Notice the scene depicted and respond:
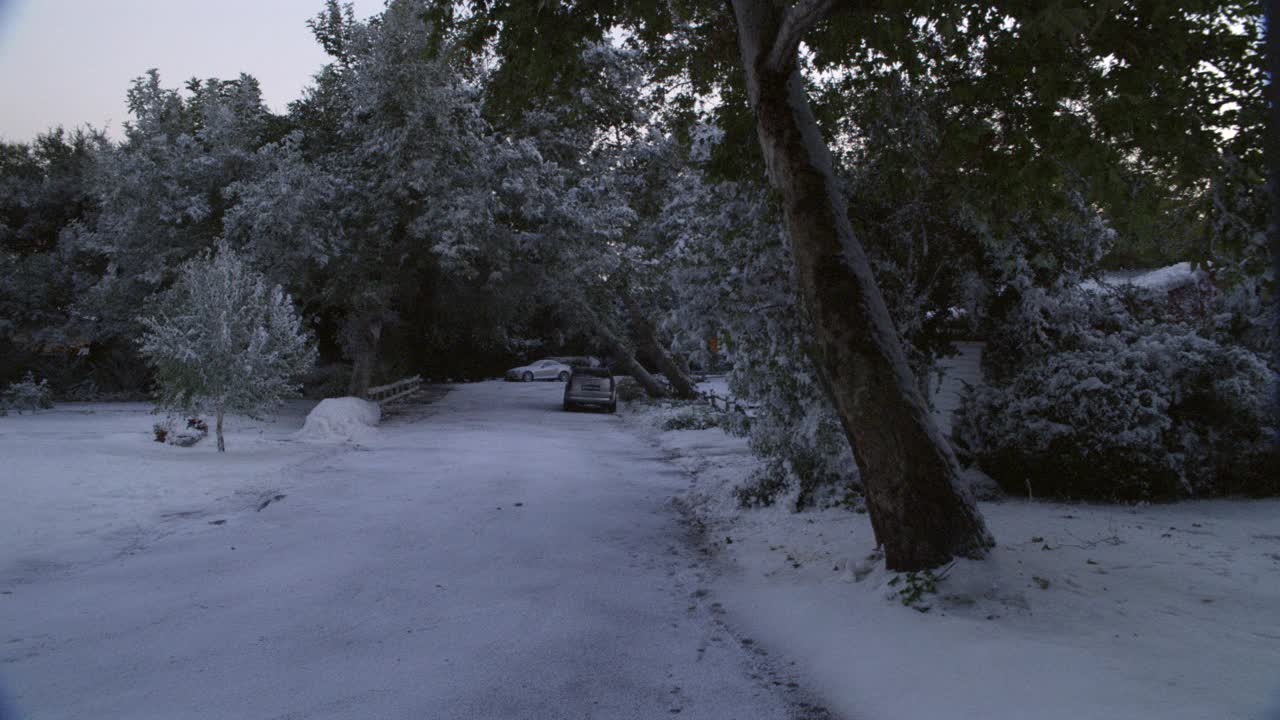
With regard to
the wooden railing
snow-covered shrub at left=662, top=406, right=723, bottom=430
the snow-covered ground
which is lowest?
the snow-covered ground

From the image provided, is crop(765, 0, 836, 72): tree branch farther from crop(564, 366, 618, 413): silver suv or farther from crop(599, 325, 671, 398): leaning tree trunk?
crop(599, 325, 671, 398): leaning tree trunk

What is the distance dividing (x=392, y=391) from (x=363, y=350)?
17.8 ft

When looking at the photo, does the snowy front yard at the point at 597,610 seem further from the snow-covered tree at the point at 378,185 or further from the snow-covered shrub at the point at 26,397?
the snow-covered shrub at the point at 26,397

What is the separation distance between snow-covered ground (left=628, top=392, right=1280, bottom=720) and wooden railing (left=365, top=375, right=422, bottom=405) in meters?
18.4

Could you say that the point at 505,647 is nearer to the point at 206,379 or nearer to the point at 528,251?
the point at 206,379

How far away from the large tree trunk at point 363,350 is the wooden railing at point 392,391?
32 cm

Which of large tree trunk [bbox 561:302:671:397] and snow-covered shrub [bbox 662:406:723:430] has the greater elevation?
large tree trunk [bbox 561:302:671:397]

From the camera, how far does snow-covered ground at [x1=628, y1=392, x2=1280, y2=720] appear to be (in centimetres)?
379

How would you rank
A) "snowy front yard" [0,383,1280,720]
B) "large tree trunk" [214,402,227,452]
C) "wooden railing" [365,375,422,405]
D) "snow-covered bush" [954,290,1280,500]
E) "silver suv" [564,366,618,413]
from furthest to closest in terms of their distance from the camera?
"silver suv" [564,366,618,413]
"wooden railing" [365,375,422,405]
"large tree trunk" [214,402,227,452]
"snow-covered bush" [954,290,1280,500]
"snowy front yard" [0,383,1280,720]

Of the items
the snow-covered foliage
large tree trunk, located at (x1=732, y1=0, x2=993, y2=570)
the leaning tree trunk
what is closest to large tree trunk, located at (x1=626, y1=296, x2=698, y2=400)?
the leaning tree trunk

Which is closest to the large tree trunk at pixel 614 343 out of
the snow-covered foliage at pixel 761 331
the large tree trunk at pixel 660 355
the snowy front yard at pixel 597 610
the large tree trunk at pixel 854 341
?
the large tree trunk at pixel 660 355

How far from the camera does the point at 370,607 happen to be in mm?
Result: 5629

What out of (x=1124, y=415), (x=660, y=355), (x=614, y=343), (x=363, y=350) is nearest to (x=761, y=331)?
(x=1124, y=415)

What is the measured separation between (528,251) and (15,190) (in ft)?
77.1
